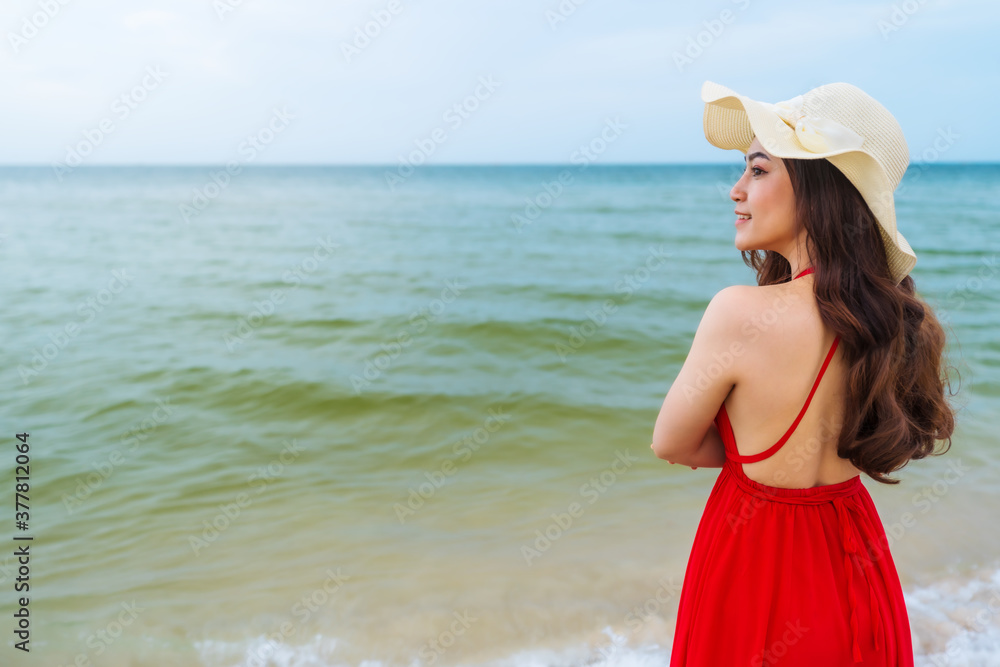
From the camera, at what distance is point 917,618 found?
3.16 metres

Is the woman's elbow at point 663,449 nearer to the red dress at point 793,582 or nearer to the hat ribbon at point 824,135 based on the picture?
the red dress at point 793,582

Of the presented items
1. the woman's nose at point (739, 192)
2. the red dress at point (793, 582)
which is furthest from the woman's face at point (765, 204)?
the red dress at point (793, 582)

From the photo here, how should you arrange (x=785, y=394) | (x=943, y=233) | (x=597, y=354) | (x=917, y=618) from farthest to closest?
(x=943, y=233) → (x=597, y=354) → (x=917, y=618) → (x=785, y=394)

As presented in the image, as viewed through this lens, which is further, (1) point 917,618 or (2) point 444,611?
(2) point 444,611

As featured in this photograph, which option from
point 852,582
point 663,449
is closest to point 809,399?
point 663,449

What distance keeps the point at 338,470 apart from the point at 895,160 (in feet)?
14.1

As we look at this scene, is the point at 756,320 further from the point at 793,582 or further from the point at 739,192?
the point at 793,582

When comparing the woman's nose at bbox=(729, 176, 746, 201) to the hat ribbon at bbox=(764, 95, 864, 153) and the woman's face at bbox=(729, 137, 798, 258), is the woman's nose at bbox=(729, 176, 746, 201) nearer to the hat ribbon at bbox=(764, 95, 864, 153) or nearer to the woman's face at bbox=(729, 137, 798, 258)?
the woman's face at bbox=(729, 137, 798, 258)

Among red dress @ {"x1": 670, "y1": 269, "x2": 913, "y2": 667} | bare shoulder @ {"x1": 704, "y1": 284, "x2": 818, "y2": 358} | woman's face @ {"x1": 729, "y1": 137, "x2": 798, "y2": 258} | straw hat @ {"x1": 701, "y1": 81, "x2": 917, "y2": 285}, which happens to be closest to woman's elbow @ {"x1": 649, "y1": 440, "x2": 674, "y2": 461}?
red dress @ {"x1": 670, "y1": 269, "x2": 913, "y2": 667}

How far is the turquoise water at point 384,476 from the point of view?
3.29m

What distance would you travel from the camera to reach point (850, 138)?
1416mm

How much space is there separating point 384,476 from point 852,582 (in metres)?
3.81

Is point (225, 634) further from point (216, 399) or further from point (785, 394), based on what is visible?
point (216, 399)

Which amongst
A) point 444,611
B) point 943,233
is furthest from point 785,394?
point 943,233
